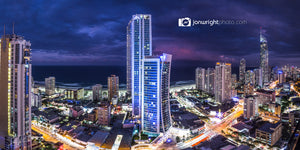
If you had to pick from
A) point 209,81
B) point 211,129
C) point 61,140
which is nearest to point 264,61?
point 209,81

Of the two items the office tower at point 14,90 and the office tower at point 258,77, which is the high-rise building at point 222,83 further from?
the office tower at point 14,90

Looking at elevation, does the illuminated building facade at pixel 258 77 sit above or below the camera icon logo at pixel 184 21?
below

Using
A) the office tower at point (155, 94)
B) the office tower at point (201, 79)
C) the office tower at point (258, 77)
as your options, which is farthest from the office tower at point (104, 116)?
the office tower at point (258, 77)

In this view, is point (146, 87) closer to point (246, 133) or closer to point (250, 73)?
point (246, 133)

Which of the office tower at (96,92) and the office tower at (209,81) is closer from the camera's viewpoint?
the office tower at (96,92)

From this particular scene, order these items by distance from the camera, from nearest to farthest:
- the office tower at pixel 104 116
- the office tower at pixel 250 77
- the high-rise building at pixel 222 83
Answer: the office tower at pixel 104 116 < the high-rise building at pixel 222 83 < the office tower at pixel 250 77

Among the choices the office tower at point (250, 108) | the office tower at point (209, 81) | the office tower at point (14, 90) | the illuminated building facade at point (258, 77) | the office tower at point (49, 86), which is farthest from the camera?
the illuminated building facade at point (258, 77)
